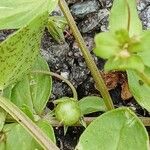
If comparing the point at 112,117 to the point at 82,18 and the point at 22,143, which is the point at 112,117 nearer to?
the point at 22,143

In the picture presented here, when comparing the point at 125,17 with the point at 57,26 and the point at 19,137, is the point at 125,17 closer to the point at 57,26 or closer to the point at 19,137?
the point at 57,26

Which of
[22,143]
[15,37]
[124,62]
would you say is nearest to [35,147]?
[22,143]

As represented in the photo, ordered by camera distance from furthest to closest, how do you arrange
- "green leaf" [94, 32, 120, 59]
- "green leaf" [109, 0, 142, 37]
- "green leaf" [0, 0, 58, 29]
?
"green leaf" [0, 0, 58, 29]
"green leaf" [109, 0, 142, 37]
"green leaf" [94, 32, 120, 59]

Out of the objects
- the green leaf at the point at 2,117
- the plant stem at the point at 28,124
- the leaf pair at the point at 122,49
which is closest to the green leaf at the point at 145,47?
the leaf pair at the point at 122,49

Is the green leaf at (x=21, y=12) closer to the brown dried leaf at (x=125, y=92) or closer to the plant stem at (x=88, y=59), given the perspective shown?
the plant stem at (x=88, y=59)

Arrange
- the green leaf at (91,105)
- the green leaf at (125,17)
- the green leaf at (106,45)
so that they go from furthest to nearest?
the green leaf at (91,105) < the green leaf at (125,17) < the green leaf at (106,45)

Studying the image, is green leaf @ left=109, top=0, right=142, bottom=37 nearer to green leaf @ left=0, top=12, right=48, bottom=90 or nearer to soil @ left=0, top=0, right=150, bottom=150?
green leaf @ left=0, top=12, right=48, bottom=90

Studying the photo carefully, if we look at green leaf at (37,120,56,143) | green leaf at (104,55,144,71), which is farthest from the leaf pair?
Answer: green leaf at (37,120,56,143)

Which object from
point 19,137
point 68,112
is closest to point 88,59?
point 68,112
